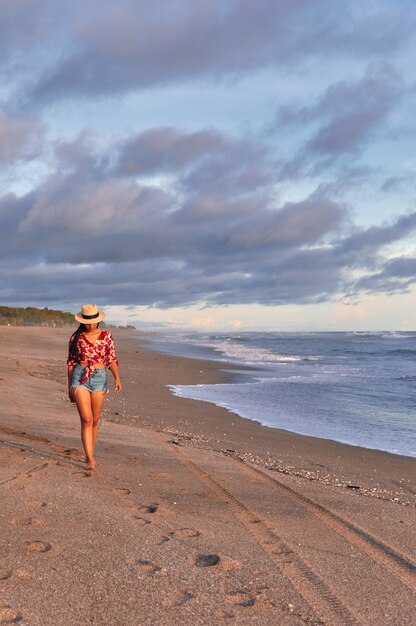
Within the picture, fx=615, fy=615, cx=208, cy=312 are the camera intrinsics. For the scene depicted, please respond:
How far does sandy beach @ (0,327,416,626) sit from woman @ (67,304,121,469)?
54 centimetres

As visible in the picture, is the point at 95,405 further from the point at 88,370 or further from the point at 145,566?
the point at 145,566

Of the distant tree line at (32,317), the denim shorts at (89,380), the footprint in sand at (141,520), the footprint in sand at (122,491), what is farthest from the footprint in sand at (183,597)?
the distant tree line at (32,317)

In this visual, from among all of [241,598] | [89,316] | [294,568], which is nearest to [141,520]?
[294,568]

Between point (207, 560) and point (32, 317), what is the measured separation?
126125mm

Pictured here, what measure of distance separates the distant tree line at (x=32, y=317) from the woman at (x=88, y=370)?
110m

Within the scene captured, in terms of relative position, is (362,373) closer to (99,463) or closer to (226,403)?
(226,403)

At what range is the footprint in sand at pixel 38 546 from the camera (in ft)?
15.9

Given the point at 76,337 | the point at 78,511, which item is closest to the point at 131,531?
the point at 78,511

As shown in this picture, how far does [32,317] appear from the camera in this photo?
12581cm

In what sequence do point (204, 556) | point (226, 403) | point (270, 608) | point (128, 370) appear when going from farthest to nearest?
point (128, 370), point (226, 403), point (204, 556), point (270, 608)

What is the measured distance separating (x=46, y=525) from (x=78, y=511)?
477mm

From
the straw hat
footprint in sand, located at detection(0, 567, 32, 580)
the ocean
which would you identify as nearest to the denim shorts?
the straw hat

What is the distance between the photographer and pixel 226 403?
17.7m

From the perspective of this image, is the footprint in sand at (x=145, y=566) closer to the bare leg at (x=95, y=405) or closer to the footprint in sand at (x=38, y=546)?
the footprint in sand at (x=38, y=546)
